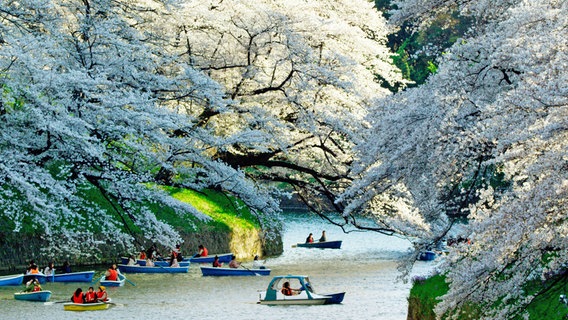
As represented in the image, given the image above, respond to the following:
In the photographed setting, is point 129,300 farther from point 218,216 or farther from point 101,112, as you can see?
point 218,216

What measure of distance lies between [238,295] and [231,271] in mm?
4386

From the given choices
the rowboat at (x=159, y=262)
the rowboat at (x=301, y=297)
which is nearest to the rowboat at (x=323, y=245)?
the rowboat at (x=159, y=262)

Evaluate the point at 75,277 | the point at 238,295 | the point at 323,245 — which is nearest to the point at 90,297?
the point at 75,277

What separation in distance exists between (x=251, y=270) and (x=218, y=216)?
23.1ft

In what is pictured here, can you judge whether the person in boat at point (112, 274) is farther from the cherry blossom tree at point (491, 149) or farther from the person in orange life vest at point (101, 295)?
the cherry blossom tree at point (491, 149)

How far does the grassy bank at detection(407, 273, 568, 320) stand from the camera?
470 inches

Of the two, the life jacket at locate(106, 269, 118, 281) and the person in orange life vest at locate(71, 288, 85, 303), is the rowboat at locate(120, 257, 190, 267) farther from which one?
the person in orange life vest at locate(71, 288, 85, 303)

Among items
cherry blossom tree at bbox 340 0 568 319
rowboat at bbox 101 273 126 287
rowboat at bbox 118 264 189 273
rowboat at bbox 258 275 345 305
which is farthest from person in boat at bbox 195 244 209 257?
cherry blossom tree at bbox 340 0 568 319

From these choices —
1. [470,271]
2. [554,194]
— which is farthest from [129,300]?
[554,194]

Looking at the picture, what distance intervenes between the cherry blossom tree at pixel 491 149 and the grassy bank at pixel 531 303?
0.68ft

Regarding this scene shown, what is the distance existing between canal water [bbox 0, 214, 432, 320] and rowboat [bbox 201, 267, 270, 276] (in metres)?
0.20

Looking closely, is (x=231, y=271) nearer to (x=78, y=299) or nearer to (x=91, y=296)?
(x=91, y=296)

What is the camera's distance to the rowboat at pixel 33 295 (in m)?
23.3

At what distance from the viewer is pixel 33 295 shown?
23391mm
